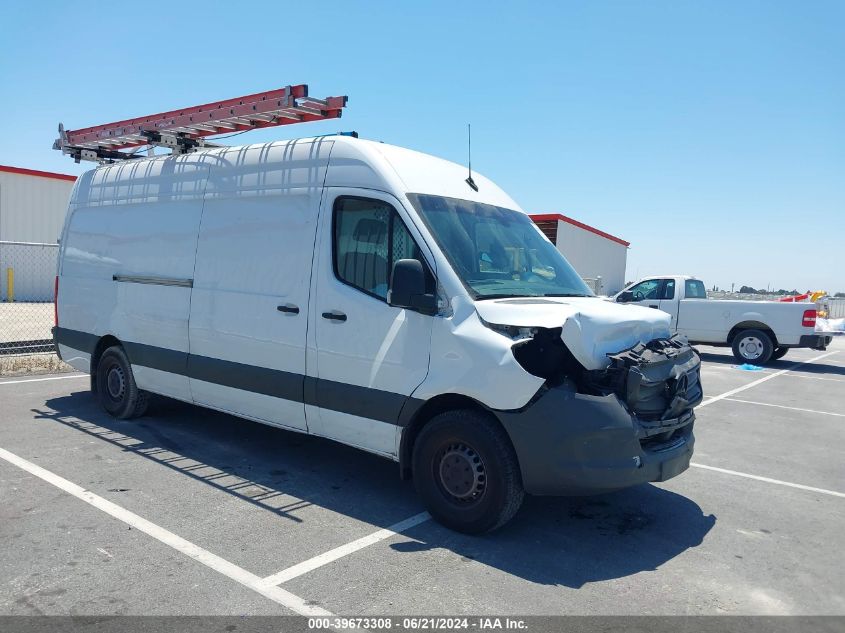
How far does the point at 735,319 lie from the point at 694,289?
1480mm

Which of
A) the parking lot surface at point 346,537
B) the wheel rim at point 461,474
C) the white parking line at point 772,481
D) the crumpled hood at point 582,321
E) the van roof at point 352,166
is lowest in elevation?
the white parking line at point 772,481

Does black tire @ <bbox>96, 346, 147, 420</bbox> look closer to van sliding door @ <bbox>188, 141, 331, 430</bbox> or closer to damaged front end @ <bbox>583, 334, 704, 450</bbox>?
van sliding door @ <bbox>188, 141, 331, 430</bbox>

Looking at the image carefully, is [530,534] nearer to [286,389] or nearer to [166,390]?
[286,389]

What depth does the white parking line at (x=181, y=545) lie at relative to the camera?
3.41 metres

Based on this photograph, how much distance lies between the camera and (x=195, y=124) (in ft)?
21.8

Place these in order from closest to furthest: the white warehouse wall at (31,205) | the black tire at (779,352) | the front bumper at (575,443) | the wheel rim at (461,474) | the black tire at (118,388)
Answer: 1. the front bumper at (575,443)
2. the wheel rim at (461,474)
3. the black tire at (118,388)
4. the black tire at (779,352)
5. the white warehouse wall at (31,205)

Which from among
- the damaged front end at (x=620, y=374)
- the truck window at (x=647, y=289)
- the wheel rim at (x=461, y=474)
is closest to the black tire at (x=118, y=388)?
the wheel rim at (x=461, y=474)

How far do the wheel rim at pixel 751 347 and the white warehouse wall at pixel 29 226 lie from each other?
73.1 ft

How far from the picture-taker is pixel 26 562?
12.3 feet

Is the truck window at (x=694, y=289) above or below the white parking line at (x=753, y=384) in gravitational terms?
above

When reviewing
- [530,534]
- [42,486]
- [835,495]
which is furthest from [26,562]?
[835,495]

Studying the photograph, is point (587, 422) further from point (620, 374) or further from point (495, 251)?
point (495, 251)

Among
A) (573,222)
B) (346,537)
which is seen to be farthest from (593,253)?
(346,537)

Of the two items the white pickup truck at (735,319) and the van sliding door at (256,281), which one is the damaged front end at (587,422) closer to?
the van sliding door at (256,281)
